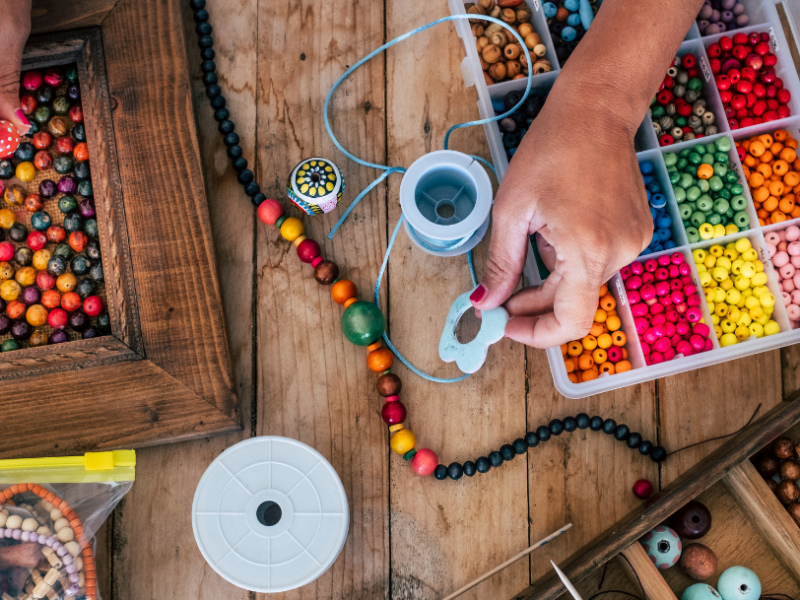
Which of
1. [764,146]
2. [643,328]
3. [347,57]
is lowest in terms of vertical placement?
[643,328]

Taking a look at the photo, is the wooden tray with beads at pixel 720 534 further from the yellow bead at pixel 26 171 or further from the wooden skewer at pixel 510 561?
the yellow bead at pixel 26 171

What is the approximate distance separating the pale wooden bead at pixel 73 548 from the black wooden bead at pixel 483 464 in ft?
2.08

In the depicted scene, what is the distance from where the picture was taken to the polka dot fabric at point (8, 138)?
95 cm

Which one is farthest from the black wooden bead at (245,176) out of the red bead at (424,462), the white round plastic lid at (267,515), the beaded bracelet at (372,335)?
the red bead at (424,462)

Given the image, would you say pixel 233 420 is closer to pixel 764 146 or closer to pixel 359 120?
pixel 359 120

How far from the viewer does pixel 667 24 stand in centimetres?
88

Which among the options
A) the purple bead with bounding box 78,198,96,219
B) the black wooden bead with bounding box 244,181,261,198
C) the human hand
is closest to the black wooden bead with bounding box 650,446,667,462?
the human hand

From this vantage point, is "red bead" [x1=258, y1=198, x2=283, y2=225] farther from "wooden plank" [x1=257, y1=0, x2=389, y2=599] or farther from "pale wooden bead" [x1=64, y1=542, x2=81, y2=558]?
"pale wooden bead" [x1=64, y1=542, x2=81, y2=558]

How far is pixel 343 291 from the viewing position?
3.47 ft

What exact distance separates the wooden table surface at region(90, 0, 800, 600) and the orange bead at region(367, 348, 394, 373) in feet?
0.16

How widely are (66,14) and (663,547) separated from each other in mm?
1364

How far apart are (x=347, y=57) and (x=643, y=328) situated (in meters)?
0.76

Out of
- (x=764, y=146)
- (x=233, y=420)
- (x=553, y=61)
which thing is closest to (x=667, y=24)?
→ (x=553, y=61)

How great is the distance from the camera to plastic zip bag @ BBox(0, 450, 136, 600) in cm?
84
